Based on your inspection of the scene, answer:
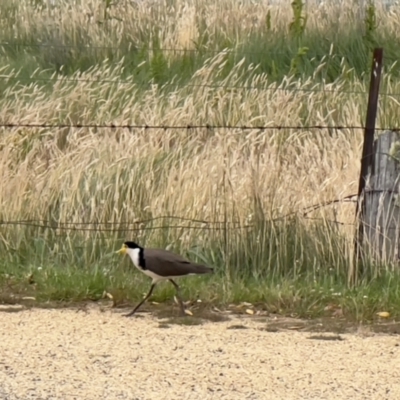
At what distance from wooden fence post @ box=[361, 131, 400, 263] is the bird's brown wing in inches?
55.7

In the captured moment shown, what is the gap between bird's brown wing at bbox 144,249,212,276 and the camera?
6.86m

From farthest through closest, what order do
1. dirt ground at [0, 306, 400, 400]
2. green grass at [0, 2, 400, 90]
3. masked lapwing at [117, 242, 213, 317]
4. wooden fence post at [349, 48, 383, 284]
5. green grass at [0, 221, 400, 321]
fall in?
green grass at [0, 2, 400, 90] → wooden fence post at [349, 48, 383, 284] → green grass at [0, 221, 400, 321] → masked lapwing at [117, 242, 213, 317] → dirt ground at [0, 306, 400, 400]

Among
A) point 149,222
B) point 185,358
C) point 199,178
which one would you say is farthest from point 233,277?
point 185,358

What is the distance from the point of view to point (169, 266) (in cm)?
686

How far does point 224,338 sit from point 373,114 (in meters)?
2.33

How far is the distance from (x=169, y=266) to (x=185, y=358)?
1059 mm

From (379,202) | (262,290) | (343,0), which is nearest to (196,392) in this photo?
(262,290)

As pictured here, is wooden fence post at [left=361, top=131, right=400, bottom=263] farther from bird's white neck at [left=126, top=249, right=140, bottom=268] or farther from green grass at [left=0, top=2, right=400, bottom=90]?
green grass at [left=0, top=2, right=400, bottom=90]

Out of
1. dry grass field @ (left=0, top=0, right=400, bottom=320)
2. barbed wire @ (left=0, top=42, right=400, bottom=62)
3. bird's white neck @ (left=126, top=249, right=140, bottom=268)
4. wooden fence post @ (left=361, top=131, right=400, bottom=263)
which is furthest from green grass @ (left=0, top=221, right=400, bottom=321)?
barbed wire @ (left=0, top=42, right=400, bottom=62)

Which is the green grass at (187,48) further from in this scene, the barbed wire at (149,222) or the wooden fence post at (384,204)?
the wooden fence post at (384,204)

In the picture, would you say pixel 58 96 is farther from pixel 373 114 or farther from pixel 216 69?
pixel 373 114

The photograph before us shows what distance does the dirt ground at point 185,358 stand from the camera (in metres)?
5.36

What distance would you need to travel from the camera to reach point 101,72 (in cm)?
1239

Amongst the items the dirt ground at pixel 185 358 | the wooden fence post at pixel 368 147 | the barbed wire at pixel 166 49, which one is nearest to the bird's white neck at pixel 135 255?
the dirt ground at pixel 185 358
